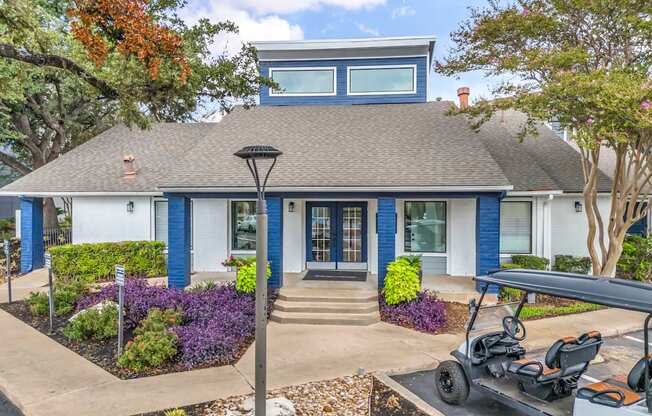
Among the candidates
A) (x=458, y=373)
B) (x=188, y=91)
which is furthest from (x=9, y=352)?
(x=458, y=373)

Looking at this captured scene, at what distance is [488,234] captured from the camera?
30.4 feet

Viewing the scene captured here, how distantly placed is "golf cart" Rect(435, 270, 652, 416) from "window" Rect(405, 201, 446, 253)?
6.33 meters

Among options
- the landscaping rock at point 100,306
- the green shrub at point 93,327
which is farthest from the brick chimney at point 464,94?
the green shrub at point 93,327

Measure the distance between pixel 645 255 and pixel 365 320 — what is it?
925cm

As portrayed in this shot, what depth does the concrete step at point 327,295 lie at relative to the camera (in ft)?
28.4

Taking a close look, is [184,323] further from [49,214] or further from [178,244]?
[49,214]

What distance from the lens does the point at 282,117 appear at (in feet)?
A: 43.0

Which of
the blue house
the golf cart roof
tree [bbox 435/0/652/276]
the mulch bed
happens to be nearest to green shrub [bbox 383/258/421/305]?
the blue house

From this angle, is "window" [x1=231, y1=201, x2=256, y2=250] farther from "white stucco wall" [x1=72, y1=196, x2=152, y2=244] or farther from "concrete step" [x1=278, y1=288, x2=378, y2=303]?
"concrete step" [x1=278, y1=288, x2=378, y2=303]

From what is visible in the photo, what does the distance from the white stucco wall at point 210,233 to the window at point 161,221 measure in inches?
47.4

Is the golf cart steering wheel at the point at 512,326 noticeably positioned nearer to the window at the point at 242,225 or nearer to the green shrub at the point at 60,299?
the window at the point at 242,225

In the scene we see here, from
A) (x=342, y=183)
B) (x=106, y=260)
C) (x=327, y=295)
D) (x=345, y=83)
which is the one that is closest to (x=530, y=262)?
(x=342, y=183)

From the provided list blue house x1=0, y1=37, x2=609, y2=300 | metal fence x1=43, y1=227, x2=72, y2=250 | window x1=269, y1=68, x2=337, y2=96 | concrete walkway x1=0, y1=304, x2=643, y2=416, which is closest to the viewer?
concrete walkway x1=0, y1=304, x2=643, y2=416

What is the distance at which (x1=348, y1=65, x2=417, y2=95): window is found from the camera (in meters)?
13.0
